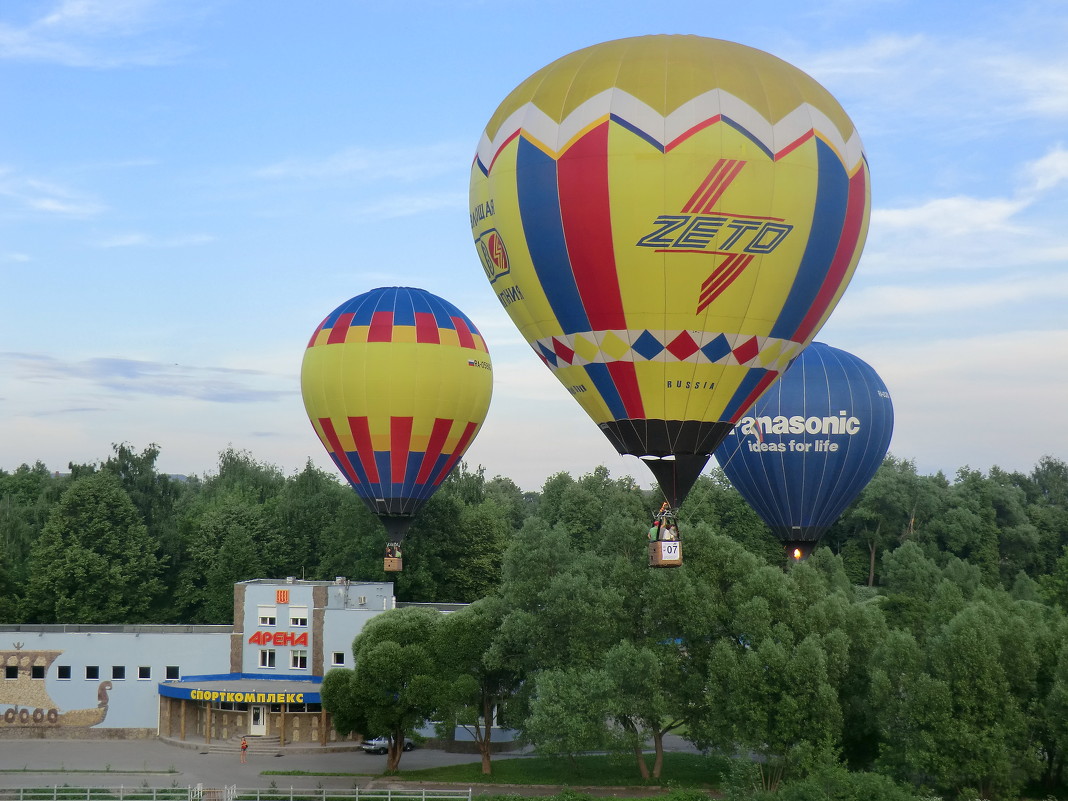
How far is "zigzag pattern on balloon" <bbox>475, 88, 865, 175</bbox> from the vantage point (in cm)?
2694

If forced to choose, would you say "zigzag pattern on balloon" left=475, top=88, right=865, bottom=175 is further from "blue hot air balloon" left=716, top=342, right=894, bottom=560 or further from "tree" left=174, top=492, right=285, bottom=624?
"tree" left=174, top=492, right=285, bottom=624

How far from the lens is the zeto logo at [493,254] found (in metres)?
29.6

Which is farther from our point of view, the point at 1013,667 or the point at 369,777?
the point at 369,777

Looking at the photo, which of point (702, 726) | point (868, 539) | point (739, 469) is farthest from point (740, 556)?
point (868, 539)

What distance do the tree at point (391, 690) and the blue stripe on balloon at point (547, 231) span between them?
70.4 feet

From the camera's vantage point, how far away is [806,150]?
91.2ft

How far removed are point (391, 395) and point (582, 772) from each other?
53.5ft

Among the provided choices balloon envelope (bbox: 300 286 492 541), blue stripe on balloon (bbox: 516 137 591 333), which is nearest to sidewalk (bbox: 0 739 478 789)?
balloon envelope (bbox: 300 286 492 541)

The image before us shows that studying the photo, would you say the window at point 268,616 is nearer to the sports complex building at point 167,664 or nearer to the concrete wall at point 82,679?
the sports complex building at point 167,664

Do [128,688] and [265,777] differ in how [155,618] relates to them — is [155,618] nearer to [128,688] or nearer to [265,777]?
[128,688]

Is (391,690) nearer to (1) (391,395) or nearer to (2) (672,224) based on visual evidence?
(1) (391,395)

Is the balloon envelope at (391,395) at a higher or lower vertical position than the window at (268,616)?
higher

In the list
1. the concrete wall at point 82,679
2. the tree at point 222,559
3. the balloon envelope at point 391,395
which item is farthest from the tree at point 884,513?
the concrete wall at point 82,679

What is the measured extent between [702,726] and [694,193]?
75.4 feet
